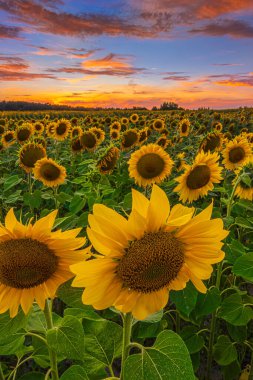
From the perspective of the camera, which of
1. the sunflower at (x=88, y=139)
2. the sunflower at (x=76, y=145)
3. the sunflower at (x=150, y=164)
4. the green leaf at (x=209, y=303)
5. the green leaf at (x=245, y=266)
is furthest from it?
the sunflower at (x=76, y=145)

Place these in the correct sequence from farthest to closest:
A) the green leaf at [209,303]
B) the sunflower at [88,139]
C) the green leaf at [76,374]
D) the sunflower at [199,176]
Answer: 1. the sunflower at [88,139]
2. the sunflower at [199,176]
3. the green leaf at [209,303]
4. the green leaf at [76,374]

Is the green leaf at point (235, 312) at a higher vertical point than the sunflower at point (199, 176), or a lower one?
lower

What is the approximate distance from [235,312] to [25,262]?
5.93 feet

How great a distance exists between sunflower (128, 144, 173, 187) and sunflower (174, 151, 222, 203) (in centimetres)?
82

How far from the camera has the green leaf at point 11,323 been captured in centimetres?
130

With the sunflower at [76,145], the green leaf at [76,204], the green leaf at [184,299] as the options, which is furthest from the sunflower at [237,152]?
the green leaf at [184,299]

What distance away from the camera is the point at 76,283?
1.09m

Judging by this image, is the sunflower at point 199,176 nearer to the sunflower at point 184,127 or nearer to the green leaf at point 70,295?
the green leaf at point 70,295

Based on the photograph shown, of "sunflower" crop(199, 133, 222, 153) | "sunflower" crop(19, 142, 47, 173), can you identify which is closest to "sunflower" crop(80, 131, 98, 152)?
"sunflower" crop(19, 142, 47, 173)

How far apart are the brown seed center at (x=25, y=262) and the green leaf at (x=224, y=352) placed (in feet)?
6.92

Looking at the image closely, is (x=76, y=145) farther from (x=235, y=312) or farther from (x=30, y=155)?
(x=235, y=312)

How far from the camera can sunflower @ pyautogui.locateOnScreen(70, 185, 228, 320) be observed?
1.07 metres

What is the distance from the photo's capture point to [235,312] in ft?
8.46

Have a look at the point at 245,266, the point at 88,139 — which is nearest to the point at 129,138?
the point at 88,139
